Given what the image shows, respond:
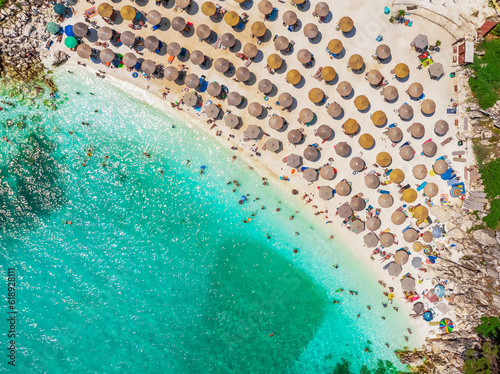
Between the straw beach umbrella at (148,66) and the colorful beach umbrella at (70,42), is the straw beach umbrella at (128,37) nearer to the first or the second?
the straw beach umbrella at (148,66)

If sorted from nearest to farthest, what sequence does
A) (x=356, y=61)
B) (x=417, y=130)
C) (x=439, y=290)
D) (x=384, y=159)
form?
(x=356, y=61) → (x=384, y=159) → (x=417, y=130) → (x=439, y=290)

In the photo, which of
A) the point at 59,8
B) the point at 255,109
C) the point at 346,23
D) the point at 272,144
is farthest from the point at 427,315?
the point at 59,8

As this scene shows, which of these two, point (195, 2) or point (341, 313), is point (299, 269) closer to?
point (341, 313)

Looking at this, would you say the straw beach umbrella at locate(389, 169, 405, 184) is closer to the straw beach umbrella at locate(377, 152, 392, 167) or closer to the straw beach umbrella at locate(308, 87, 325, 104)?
the straw beach umbrella at locate(377, 152, 392, 167)

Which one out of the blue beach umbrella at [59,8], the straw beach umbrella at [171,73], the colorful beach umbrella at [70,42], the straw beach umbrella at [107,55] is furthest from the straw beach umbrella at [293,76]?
the blue beach umbrella at [59,8]

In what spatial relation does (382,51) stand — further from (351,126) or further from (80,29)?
(80,29)
